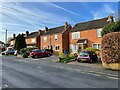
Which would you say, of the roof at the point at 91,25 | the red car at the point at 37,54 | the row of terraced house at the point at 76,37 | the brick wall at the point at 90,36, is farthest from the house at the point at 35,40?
the red car at the point at 37,54

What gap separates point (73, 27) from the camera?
53312mm

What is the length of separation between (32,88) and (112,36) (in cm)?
1095

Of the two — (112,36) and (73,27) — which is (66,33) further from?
(112,36)

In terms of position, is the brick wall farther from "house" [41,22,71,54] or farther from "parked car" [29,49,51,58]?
"parked car" [29,49,51,58]

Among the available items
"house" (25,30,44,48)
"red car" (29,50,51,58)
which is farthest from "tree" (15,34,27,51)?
"red car" (29,50,51,58)

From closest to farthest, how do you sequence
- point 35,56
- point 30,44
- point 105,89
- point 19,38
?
point 105,89 → point 35,56 → point 19,38 → point 30,44

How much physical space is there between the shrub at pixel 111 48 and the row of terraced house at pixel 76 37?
75.7 ft

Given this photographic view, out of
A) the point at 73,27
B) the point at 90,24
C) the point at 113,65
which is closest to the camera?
the point at 113,65

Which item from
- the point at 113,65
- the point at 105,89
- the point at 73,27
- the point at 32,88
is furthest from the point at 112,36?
the point at 73,27

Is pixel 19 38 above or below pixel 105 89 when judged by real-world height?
above

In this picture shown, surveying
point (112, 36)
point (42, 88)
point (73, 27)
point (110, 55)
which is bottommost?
point (42, 88)

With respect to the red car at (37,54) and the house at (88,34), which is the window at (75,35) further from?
the red car at (37,54)

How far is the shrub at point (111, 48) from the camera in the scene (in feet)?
60.3

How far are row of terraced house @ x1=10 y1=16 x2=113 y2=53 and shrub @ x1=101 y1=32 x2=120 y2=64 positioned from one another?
23.1 meters
